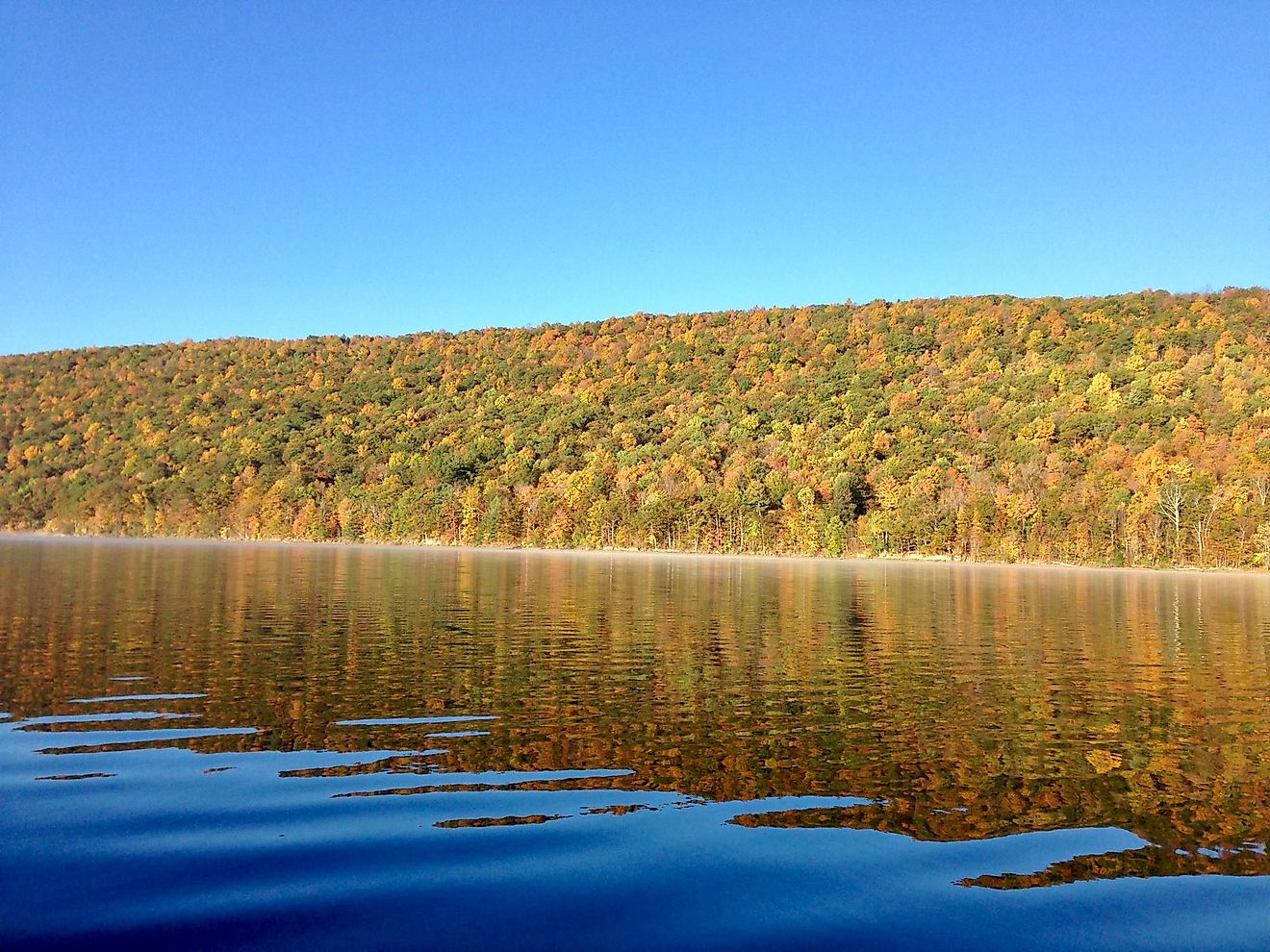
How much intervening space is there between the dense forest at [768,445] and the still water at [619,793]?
9238 centimetres

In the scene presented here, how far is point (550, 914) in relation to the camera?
8820mm

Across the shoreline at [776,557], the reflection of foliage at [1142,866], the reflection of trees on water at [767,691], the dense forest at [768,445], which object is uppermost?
the dense forest at [768,445]

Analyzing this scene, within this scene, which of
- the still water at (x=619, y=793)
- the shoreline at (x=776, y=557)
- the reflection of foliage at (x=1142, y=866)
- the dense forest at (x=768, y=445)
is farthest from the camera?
the dense forest at (x=768, y=445)

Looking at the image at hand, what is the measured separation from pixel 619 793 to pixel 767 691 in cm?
803

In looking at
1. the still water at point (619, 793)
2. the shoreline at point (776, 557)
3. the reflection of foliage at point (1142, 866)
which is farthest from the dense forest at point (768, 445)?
the reflection of foliage at point (1142, 866)

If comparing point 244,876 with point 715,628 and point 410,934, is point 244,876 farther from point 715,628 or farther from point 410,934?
point 715,628

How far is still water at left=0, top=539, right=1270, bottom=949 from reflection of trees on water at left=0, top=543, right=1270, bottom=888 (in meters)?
0.10

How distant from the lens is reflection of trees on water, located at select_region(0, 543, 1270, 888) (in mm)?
12828

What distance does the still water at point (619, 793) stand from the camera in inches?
348

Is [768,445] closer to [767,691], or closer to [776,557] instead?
[776,557]

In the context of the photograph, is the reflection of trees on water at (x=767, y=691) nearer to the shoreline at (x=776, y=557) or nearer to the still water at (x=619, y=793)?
the still water at (x=619, y=793)

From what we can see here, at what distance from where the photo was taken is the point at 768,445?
147125mm

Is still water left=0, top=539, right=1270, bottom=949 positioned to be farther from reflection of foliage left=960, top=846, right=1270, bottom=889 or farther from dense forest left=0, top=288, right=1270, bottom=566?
dense forest left=0, top=288, right=1270, bottom=566

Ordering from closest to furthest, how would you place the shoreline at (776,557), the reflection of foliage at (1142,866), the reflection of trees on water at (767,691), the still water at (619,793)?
the still water at (619,793) < the reflection of foliage at (1142,866) < the reflection of trees on water at (767,691) < the shoreline at (776,557)
